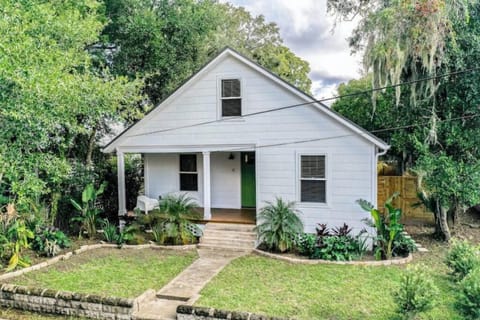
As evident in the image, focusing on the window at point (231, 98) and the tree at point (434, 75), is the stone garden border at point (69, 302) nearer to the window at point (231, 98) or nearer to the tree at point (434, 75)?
the window at point (231, 98)

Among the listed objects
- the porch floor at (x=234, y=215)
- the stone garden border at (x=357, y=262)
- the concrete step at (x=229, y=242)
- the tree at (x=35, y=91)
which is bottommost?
the stone garden border at (x=357, y=262)

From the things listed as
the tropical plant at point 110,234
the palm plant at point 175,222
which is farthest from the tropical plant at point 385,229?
the tropical plant at point 110,234

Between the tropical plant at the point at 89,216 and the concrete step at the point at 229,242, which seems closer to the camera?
the concrete step at the point at 229,242

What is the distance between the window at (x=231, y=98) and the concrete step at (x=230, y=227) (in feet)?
11.3

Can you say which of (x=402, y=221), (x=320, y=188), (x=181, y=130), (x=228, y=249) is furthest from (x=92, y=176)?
(x=402, y=221)

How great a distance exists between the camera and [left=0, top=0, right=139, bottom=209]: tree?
7.14m

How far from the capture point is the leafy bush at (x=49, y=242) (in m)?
9.40

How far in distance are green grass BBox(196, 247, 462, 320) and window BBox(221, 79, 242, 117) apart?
4576mm

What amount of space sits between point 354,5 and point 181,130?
678cm

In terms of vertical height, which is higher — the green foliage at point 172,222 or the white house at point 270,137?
the white house at point 270,137

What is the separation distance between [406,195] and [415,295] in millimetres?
9464

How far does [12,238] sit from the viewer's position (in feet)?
29.6

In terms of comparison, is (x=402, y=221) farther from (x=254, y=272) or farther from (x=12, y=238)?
(x=12, y=238)

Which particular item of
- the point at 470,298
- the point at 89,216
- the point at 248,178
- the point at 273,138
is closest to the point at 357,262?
the point at 470,298
